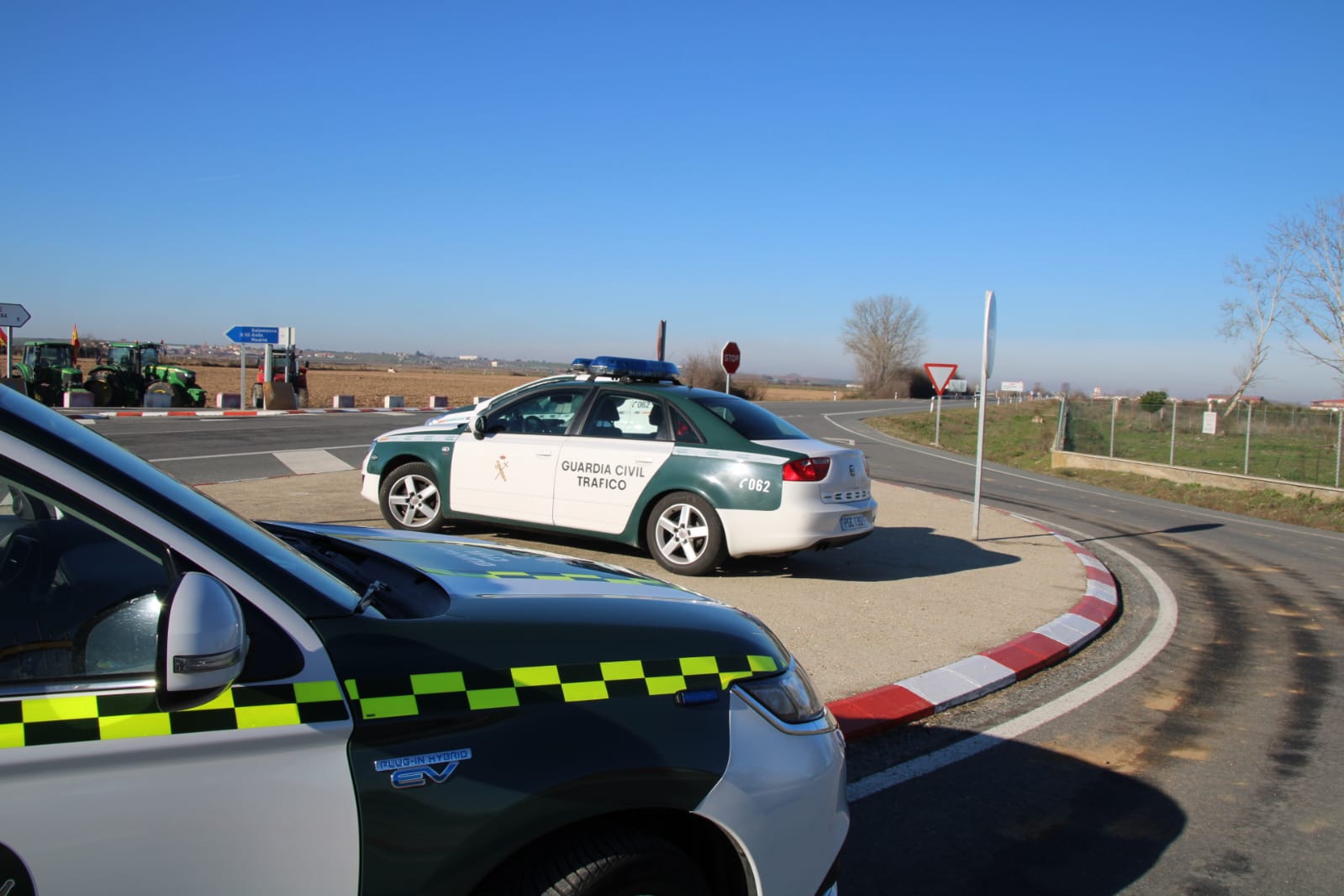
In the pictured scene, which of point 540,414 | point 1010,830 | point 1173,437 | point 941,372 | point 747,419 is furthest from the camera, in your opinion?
point 1173,437

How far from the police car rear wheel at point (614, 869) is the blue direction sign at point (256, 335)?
30709 mm

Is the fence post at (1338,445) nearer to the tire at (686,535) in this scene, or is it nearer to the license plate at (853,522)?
the license plate at (853,522)

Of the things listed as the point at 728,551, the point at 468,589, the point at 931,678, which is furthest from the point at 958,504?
the point at 468,589

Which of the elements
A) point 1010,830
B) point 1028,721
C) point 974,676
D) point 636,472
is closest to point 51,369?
point 636,472

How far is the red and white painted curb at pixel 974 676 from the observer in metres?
4.93

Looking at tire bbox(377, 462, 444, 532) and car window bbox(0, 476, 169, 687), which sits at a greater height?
car window bbox(0, 476, 169, 687)

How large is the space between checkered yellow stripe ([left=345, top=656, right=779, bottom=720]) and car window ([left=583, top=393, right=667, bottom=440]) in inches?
222

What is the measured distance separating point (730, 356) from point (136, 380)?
2094cm

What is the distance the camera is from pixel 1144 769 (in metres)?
4.55

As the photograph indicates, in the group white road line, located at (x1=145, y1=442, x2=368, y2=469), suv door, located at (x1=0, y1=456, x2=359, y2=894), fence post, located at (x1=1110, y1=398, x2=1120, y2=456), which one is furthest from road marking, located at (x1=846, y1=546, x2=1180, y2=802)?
fence post, located at (x1=1110, y1=398, x2=1120, y2=456)

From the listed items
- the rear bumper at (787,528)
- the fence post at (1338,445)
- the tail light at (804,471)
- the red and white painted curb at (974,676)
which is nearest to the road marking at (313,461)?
the rear bumper at (787,528)

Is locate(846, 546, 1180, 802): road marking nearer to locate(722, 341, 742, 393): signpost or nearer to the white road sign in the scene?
locate(722, 341, 742, 393): signpost

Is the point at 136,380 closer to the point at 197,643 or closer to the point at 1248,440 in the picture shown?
the point at 1248,440

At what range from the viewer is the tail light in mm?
7398
